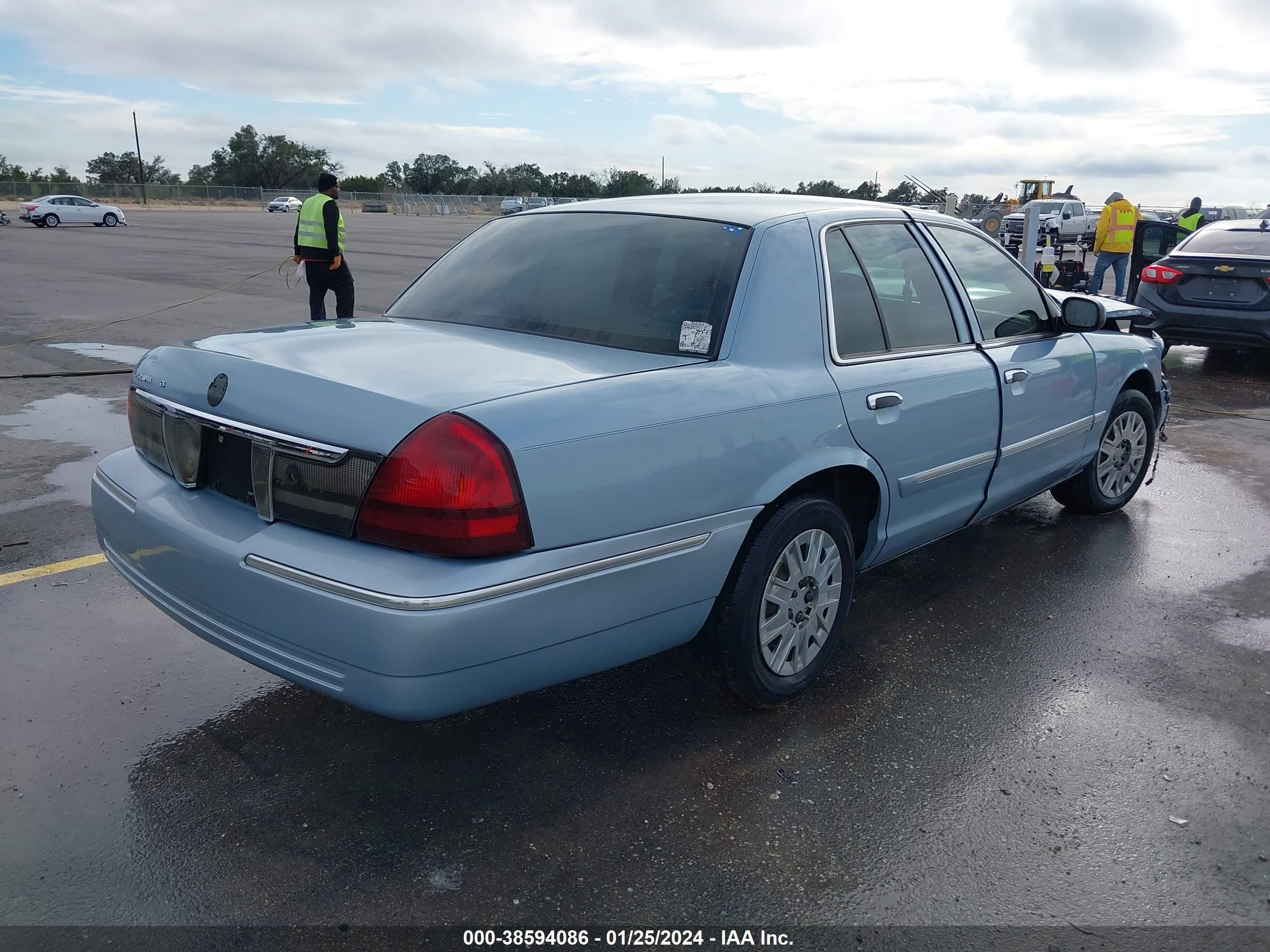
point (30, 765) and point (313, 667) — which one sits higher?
point (313, 667)

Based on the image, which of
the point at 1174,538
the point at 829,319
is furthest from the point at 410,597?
the point at 1174,538

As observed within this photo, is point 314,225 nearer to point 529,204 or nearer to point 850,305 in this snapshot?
point 850,305

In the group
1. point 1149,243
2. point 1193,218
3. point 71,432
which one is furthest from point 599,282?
point 1193,218

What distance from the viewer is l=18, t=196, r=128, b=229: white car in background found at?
42.8 meters

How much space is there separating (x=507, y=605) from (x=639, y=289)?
4.38 feet

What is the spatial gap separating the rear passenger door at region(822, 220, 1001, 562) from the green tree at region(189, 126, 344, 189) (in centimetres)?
10103

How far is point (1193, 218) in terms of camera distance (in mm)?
16609

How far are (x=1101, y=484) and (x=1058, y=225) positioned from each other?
86.7ft

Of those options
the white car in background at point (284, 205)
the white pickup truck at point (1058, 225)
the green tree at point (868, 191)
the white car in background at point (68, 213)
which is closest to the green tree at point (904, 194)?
the green tree at point (868, 191)

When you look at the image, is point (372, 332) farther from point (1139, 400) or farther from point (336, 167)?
point (336, 167)

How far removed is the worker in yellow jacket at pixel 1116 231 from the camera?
47.7 feet

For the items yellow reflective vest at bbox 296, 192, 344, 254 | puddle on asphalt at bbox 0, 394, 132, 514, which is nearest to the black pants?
yellow reflective vest at bbox 296, 192, 344, 254

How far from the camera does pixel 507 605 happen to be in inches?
98.4

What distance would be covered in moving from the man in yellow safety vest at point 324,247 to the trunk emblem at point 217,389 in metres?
7.76
